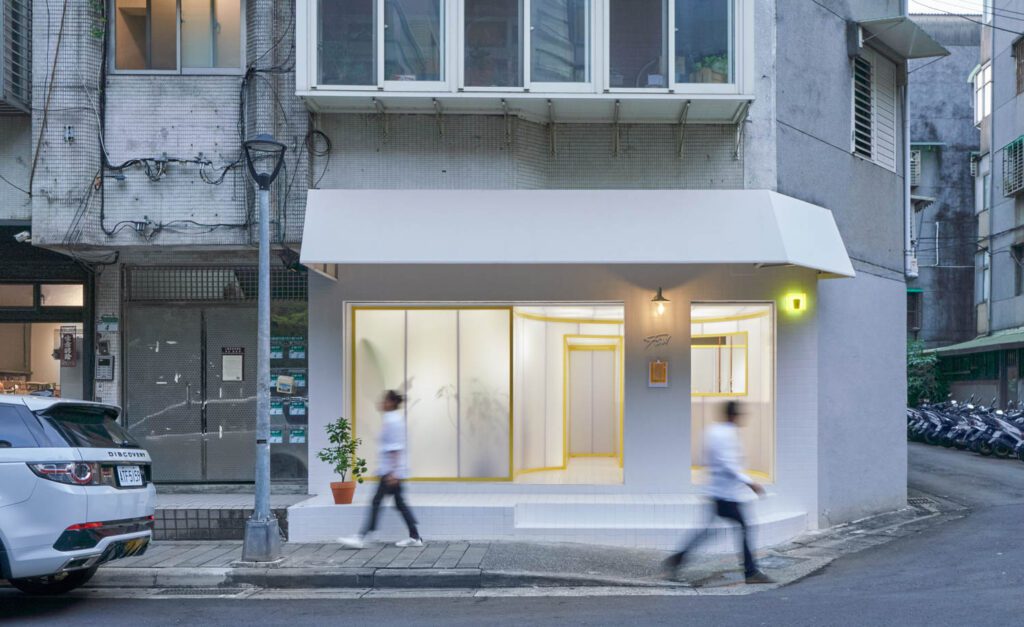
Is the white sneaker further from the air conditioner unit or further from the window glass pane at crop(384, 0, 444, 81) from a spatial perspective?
the air conditioner unit

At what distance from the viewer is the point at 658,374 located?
1231 cm

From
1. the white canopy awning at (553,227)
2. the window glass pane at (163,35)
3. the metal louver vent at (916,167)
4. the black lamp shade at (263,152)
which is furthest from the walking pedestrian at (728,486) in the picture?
the metal louver vent at (916,167)

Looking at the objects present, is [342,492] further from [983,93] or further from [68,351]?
[983,93]

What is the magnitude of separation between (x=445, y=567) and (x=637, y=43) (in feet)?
21.1

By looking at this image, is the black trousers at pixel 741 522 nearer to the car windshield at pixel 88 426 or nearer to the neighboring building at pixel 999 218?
the car windshield at pixel 88 426

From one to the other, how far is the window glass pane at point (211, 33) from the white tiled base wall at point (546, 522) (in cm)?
578

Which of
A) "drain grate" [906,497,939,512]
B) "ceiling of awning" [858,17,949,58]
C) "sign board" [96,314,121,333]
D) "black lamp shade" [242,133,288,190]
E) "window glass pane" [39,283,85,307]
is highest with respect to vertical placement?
"ceiling of awning" [858,17,949,58]

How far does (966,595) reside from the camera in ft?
28.5

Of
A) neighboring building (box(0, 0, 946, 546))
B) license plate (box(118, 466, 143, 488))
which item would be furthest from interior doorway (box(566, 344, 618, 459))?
license plate (box(118, 466, 143, 488))

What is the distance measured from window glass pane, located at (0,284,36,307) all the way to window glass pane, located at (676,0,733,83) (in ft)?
30.4

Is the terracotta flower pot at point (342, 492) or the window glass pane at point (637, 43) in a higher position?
the window glass pane at point (637, 43)

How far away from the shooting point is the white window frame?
1134 centimetres

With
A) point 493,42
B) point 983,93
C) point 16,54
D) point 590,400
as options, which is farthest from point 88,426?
point 983,93

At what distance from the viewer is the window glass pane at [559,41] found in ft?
37.4
